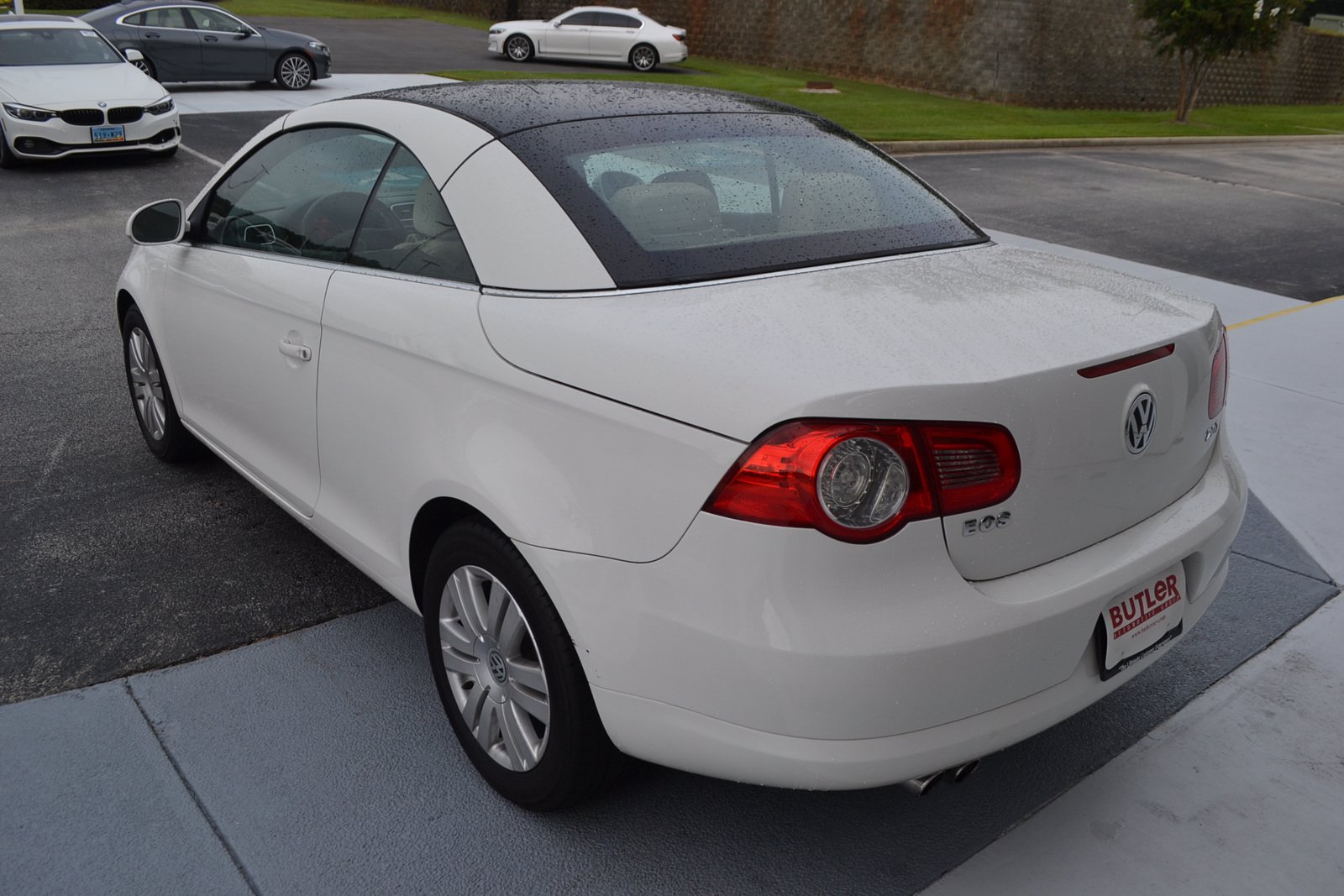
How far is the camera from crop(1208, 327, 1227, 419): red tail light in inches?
106

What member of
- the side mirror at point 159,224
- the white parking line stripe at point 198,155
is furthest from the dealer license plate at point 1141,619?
the white parking line stripe at point 198,155

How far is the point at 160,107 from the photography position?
12.6 meters

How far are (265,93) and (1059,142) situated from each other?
13.0 metres

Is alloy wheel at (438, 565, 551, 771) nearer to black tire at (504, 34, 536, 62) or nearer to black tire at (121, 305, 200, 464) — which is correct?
black tire at (121, 305, 200, 464)

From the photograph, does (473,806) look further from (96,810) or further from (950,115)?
(950,115)

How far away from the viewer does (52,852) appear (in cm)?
256

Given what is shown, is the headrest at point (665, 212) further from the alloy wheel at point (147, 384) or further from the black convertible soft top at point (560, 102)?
the alloy wheel at point (147, 384)

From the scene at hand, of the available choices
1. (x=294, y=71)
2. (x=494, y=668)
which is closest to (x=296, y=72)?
(x=294, y=71)

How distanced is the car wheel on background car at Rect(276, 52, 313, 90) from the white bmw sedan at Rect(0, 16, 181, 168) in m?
6.34

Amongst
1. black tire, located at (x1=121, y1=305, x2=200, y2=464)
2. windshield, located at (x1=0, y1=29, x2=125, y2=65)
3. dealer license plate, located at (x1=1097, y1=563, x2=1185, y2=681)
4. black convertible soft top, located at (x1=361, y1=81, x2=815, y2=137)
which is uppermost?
black convertible soft top, located at (x1=361, y1=81, x2=815, y2=137)

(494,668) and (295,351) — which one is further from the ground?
(295,351)

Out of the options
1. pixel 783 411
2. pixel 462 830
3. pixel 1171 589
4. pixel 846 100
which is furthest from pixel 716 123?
pixel 846 100

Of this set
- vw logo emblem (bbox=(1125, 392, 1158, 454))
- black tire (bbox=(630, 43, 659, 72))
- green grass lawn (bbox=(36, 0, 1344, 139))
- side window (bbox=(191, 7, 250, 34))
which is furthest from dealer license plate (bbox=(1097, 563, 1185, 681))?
black tire (bbox=(630, 43, 659, 72))

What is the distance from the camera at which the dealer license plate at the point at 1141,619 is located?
240 centimetres
